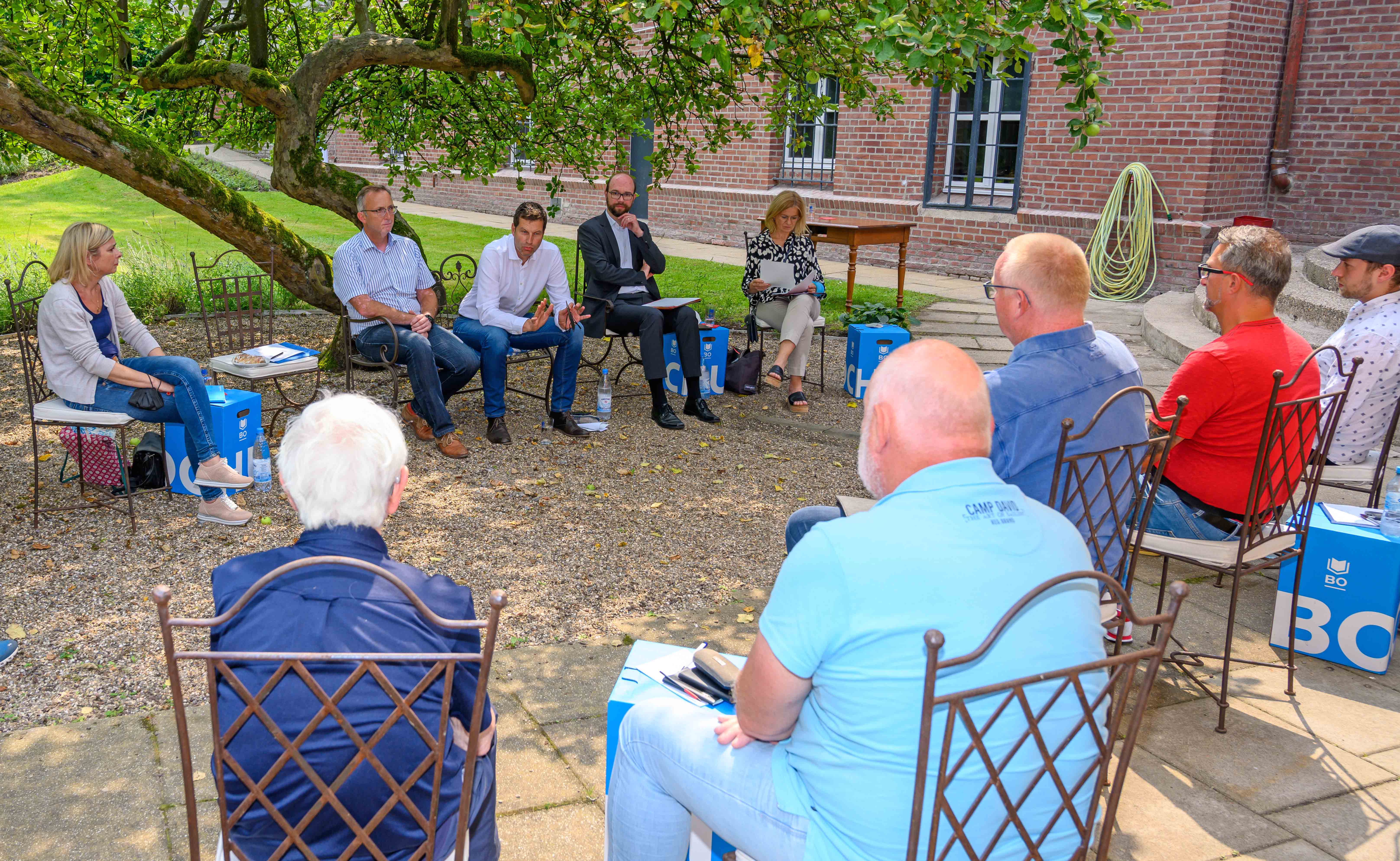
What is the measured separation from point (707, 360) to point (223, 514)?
→ 3.39m

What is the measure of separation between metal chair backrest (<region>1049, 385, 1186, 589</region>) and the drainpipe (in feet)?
32.1

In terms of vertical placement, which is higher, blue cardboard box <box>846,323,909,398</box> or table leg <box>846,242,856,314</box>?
table leg <box>846,242,856,314</box>

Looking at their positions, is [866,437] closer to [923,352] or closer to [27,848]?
[923,352]

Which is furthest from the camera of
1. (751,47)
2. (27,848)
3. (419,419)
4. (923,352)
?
(419,419)

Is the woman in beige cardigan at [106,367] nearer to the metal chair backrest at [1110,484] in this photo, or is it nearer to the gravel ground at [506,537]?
the gravel ground at [506,537]

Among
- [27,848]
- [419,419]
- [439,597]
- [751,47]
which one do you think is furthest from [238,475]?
[439,597]

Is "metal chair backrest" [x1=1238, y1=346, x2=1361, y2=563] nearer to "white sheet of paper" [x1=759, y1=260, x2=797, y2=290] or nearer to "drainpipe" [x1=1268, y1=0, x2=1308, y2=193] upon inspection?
"white sheet of paper" [x1=759, y1=260, x2=797, y2=290]

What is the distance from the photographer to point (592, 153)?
355 inches

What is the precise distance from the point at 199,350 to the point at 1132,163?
9263 mm

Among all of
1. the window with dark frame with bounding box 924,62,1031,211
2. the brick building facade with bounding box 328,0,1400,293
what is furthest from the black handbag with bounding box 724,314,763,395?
the window with dark frame with bounding box 924,62,1031,211

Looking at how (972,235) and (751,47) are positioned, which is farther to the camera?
(972,235)

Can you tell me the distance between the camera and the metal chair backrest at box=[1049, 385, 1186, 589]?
2.78 m

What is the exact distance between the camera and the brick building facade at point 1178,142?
1047 cm

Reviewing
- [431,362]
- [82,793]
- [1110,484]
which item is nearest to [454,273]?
[431,362]
